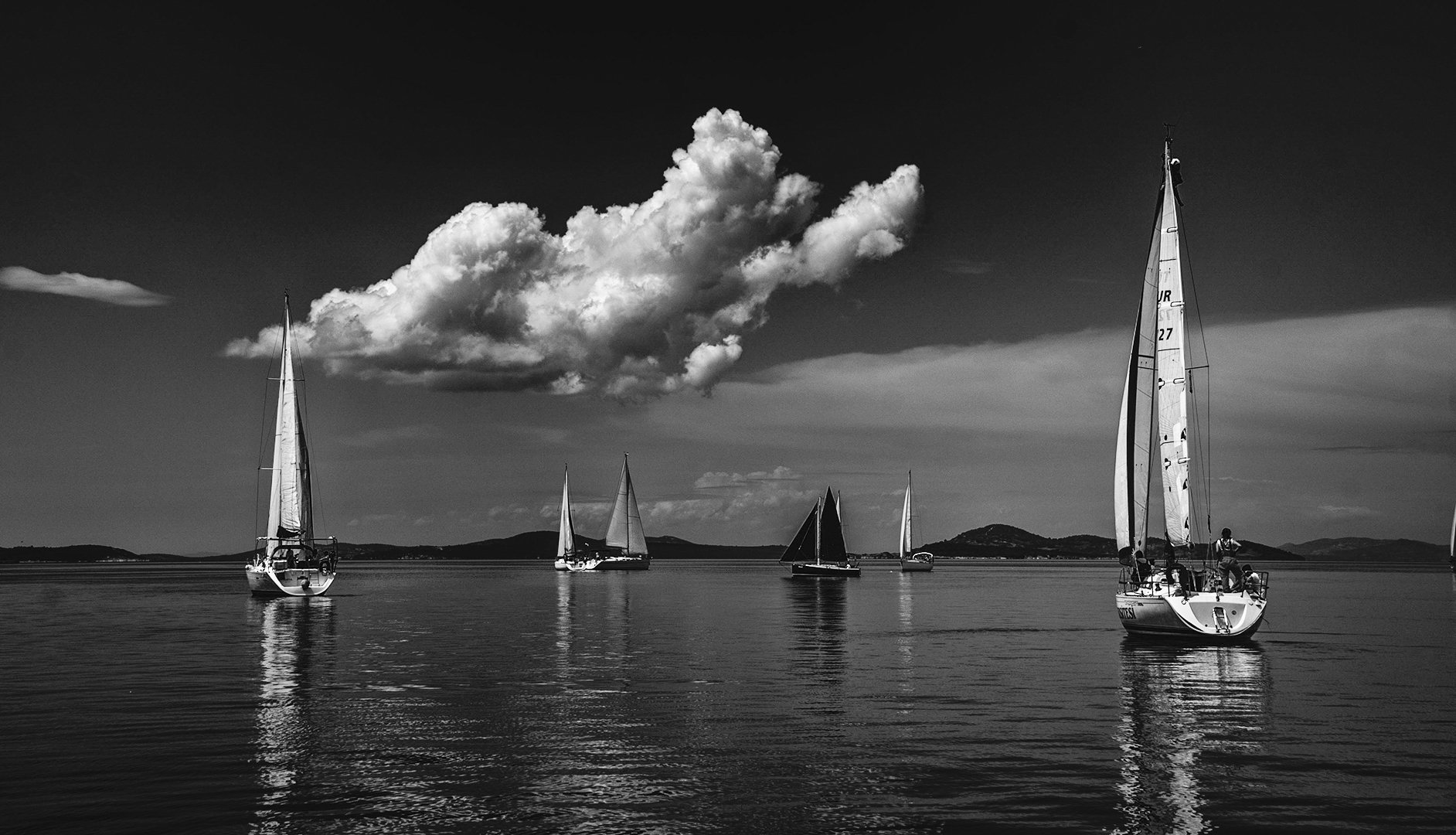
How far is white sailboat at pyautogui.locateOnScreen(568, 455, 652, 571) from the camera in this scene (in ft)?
559

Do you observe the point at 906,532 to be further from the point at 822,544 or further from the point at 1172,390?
the point at 1172,390

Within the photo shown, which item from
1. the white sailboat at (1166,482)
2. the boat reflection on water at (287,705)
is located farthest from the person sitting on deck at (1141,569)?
the boat reflection on water at (287,705)

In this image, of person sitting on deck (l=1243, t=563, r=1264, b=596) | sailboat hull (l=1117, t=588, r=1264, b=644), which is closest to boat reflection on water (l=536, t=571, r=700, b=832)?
sailboat hull (l=1117, t=588, r=1264, b=644)

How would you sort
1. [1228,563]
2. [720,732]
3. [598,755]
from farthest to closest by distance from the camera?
[1228,563]
[720,732]
[598,755]

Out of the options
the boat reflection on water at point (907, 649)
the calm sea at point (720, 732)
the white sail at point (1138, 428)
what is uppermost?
the white sail at point (1138, 428)

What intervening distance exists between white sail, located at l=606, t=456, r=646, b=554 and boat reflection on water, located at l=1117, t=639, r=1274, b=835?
130m

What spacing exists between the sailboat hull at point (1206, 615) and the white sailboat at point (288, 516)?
59.2 metres

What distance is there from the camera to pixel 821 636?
5294 cm

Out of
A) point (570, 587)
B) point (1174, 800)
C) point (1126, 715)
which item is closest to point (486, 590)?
point (570, 587)

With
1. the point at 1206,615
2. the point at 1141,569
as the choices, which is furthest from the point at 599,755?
the point at 1141,569

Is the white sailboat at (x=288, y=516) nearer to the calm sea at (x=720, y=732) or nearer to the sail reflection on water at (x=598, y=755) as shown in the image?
the calm sea at (x=720, y=732)

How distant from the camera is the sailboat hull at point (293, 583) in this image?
80375 mm

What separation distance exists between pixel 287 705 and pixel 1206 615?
34504 mm

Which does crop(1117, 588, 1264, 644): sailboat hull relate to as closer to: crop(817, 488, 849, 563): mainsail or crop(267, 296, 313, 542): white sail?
crop(267, 296, 313, 542): white sail
